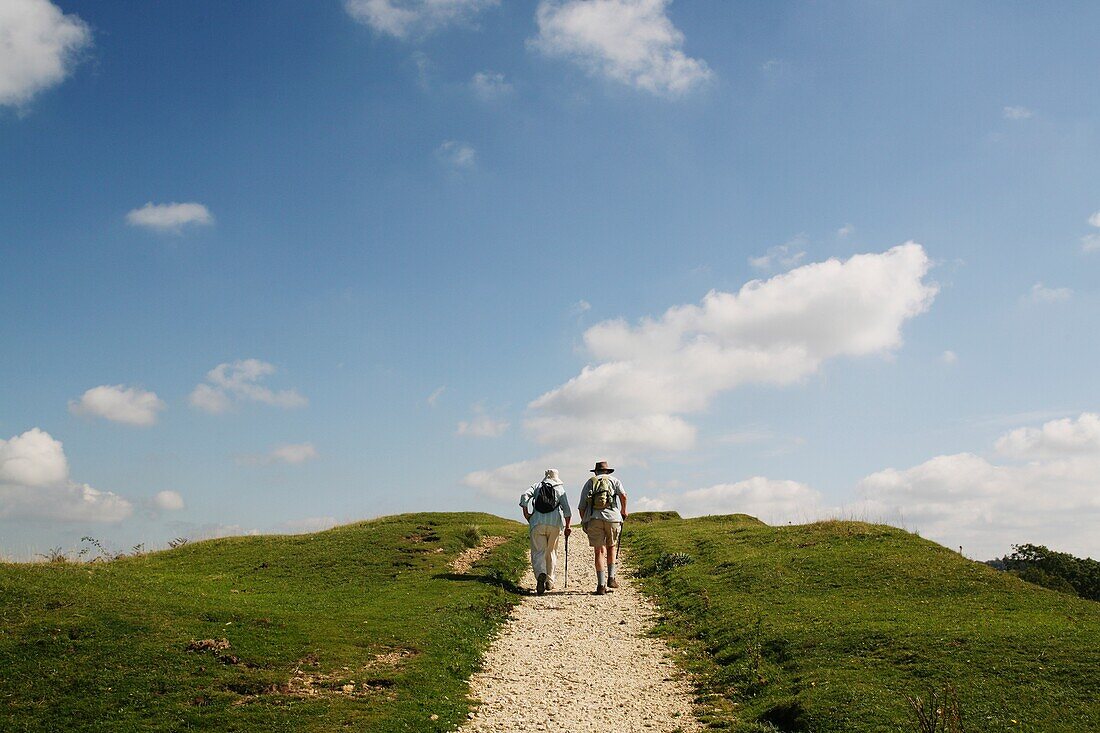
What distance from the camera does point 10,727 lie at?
12.5 metres

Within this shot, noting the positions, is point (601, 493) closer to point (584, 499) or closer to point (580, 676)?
point (584, 499)

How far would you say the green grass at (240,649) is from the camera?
1325 centimetres

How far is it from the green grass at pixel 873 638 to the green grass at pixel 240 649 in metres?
5.96

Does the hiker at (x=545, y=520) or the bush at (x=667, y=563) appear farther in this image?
the bush at (x=667, y=563)

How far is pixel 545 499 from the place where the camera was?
26.2 m

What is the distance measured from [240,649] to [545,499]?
12060 mm

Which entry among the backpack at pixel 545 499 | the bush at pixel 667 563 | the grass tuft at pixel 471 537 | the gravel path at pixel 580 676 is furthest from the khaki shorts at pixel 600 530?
the grass tuft at pixel 471 537

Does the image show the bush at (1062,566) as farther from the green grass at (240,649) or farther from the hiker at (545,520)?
the green grass at (240,649)

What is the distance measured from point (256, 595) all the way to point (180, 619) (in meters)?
6.77

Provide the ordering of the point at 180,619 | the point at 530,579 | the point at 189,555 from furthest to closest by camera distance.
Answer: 1. the point at 189,555
2. the point at 530,579
3. the point at 180,619

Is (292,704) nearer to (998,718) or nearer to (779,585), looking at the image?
(998,718)

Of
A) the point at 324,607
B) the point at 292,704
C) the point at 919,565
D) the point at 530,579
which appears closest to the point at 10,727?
the point at 292,704

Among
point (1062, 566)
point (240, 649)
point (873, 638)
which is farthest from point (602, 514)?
point (1062, 566)

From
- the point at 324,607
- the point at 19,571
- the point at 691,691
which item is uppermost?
the point at 19,571
